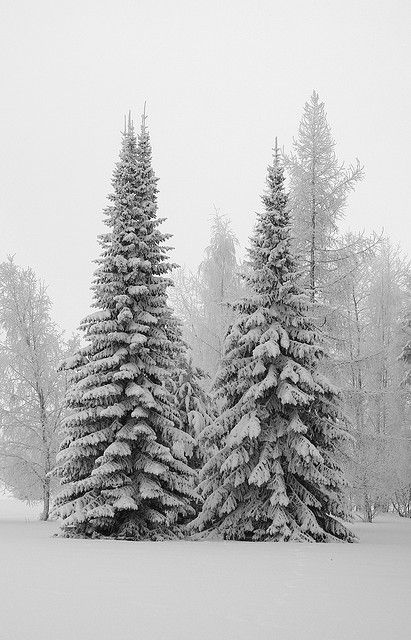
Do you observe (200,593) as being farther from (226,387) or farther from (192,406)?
(192,406)

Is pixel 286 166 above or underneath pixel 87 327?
above

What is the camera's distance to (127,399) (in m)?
19.6

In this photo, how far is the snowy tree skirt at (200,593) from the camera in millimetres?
7188

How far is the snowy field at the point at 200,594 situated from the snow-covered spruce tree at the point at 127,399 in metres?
2.99

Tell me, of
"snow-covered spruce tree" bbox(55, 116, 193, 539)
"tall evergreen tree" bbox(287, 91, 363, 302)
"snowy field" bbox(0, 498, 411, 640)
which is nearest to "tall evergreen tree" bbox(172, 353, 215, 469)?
"snow-covered spruce tree" bbox(55, 116, 193, 539)

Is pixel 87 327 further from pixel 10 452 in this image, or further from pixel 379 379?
pixel 379 379

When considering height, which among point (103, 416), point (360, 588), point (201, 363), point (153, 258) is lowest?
point (360, 588)

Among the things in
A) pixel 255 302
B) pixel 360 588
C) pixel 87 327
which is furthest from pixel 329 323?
pixel 360 588

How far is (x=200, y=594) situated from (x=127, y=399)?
1060 centimetres

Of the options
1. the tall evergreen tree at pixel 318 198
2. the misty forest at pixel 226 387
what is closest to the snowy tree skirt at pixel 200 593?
the misty forest at pixel 226 387

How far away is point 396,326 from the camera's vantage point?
34906mm

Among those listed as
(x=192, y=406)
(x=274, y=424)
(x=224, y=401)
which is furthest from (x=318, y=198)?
(x=274, y=424)

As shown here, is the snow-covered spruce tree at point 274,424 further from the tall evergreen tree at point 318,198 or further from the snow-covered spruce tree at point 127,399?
the tall evergreen tree at point 318,198

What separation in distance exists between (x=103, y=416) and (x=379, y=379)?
19582 mm
